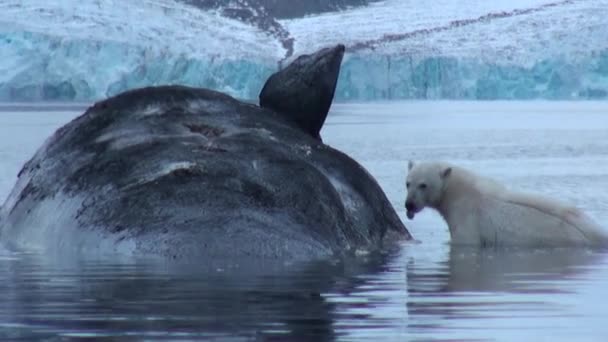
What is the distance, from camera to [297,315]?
6.34 metres

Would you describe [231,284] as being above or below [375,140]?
above

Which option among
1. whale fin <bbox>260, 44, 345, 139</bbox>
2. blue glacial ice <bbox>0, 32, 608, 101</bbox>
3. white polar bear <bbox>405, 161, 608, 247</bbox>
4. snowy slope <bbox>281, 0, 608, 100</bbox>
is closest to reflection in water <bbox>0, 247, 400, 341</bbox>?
white polar bear <bbox>405, 161, 608, 247</bbox>

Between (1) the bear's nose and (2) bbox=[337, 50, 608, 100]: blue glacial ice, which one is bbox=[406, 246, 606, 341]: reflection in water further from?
(2) bbox=[337, 50, 608, 100]: blue glacial ice

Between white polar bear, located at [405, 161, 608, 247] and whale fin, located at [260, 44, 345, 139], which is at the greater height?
whale fin, located at [260, 44, 345, 139]

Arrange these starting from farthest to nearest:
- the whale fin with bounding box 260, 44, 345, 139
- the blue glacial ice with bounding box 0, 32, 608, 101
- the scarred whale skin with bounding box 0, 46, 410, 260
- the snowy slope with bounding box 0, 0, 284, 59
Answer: the snowy slope with bounding box 0, 0, 284, 59 → the blue glacial ice with bounding box 0, 32, 608, 101 → the whale fin with bounding box 260, 44, 345, 139 → the scarred whale skin with bounding box 0, 46, 410, 260

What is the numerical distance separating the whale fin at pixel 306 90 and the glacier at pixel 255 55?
39.4m

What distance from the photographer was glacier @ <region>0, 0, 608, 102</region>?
5272 cm

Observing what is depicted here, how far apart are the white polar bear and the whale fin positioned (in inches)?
37.2

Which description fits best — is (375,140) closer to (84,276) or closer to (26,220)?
(26,220)

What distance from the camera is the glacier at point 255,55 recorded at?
52.7 metres

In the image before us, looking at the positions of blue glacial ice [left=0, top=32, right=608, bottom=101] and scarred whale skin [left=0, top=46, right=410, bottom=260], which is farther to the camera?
blue glacial ice [left=0, top=32, right=608, bottom=101]

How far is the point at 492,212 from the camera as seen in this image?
36.1ft

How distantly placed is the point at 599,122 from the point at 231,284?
45245 mm

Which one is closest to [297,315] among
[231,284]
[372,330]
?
[372,330]
